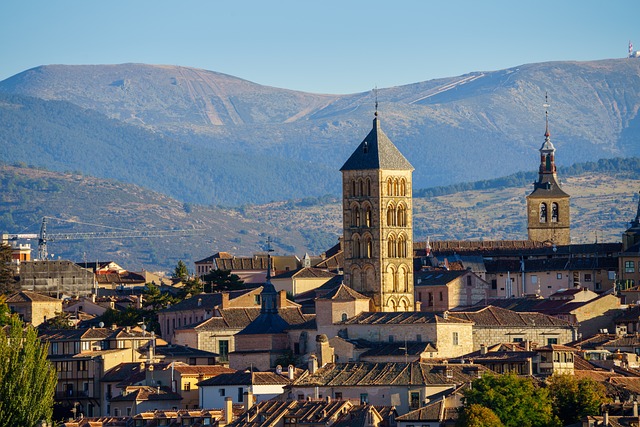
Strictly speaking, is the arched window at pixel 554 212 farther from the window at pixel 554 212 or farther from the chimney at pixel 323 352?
the chimney at pixel 323 352

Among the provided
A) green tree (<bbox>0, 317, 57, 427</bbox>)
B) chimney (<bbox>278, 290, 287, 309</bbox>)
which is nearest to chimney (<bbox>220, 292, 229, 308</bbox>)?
chimney (<bbox>278, 290, 287, 309</bbox>)

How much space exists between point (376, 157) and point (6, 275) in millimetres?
39151

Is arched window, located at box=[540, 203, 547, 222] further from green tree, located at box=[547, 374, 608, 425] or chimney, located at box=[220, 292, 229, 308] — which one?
green tree, located at box=[547, 374, 608, 425]

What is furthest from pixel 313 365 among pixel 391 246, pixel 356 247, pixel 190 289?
pixel 190 289

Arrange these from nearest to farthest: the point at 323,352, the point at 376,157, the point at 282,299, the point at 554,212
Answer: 1. the point at 323,352
2. the point at 376,157
3. the point at 282,299
4. the point at 554,212

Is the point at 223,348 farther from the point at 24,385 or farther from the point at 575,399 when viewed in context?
the point at 575,399

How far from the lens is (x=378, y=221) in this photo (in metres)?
130

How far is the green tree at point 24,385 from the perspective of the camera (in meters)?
97.7

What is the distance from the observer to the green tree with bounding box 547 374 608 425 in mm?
88625

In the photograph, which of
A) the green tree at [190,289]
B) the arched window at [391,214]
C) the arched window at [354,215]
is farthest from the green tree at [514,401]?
the green tree at [190,289]

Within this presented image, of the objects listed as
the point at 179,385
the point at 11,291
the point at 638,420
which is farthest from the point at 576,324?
the point at 11,291

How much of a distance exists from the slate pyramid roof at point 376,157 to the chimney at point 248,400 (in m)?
31.6

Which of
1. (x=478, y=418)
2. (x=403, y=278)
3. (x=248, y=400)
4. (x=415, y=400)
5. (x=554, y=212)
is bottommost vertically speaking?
(x=248, y=400)

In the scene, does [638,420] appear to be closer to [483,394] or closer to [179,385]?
[483,394]
